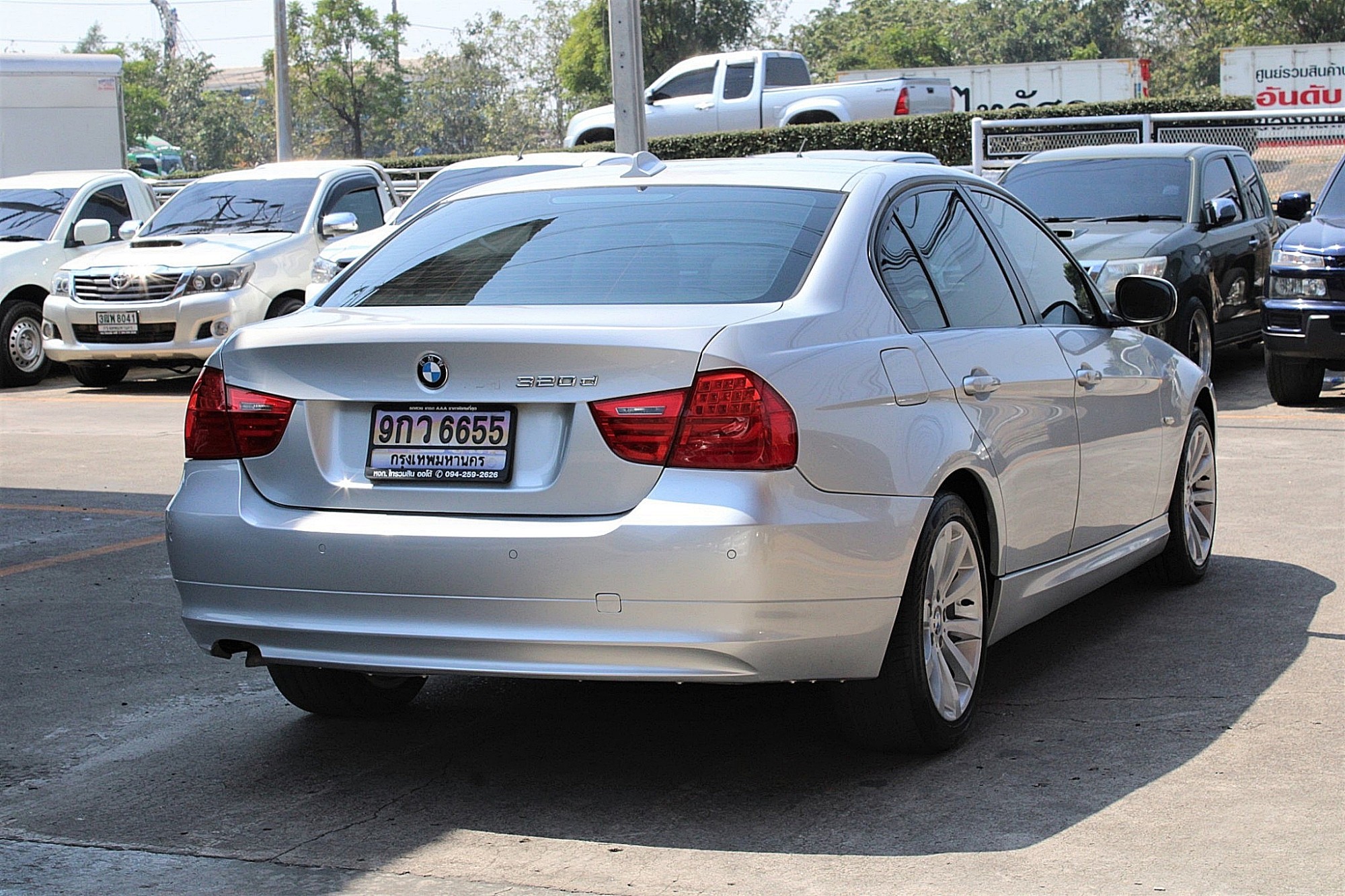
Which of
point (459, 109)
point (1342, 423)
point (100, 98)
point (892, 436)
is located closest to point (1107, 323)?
point (892, 436)

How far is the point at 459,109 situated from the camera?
3984 inches

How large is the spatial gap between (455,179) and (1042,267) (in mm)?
9866

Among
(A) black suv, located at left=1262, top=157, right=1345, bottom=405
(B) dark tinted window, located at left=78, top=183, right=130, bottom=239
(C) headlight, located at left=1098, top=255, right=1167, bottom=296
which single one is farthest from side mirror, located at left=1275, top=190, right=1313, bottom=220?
(B) dark tinted window, located at left=78, top=183, right=130, bottom=239

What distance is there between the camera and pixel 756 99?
3136cm

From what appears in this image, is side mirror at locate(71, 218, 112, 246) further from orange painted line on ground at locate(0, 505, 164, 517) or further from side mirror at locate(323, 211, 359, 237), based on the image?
orange painted line on ground at locate(0, 505, 164, 517)

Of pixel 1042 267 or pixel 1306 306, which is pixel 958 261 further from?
pixel 1306 306

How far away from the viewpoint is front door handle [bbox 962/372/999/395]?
4809 millimetres

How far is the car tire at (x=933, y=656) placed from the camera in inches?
175

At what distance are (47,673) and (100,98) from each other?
21.2 m

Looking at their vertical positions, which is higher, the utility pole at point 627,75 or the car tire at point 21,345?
the utility pole at point 627,75

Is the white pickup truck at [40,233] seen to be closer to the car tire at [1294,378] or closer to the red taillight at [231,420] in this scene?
the car tire at [1294,378]

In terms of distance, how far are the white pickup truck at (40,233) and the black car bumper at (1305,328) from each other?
1075cm

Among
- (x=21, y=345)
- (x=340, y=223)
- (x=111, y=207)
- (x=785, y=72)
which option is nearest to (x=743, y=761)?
(x=340, y=223)

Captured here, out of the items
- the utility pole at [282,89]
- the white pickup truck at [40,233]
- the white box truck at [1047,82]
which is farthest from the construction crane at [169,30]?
the white pickup truck at [40,233]
